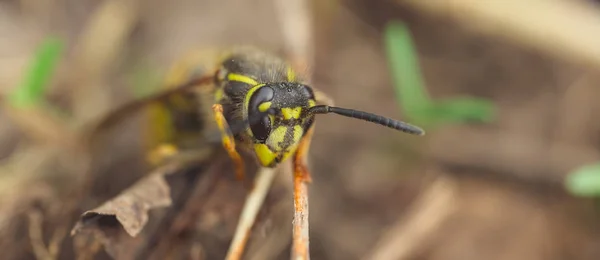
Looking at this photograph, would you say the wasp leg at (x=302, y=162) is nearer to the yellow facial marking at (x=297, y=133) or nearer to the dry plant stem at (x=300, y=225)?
the dry plant stem at (x=300, y=225)

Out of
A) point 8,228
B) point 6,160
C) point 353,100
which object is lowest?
point 8,228

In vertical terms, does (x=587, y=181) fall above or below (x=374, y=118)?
above

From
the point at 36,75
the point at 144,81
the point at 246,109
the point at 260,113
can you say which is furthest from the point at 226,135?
the point at 144,81

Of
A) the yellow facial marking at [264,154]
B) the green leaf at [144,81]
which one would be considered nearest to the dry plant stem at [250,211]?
the yellow facial marking at [264,154]

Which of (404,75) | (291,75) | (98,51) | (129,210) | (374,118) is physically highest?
(404,75)

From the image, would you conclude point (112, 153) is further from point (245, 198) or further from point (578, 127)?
point (578, 127)

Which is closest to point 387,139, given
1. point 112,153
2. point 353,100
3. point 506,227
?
point 353,100

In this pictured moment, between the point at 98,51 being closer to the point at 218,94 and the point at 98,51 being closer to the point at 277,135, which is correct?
the point at 218,94
